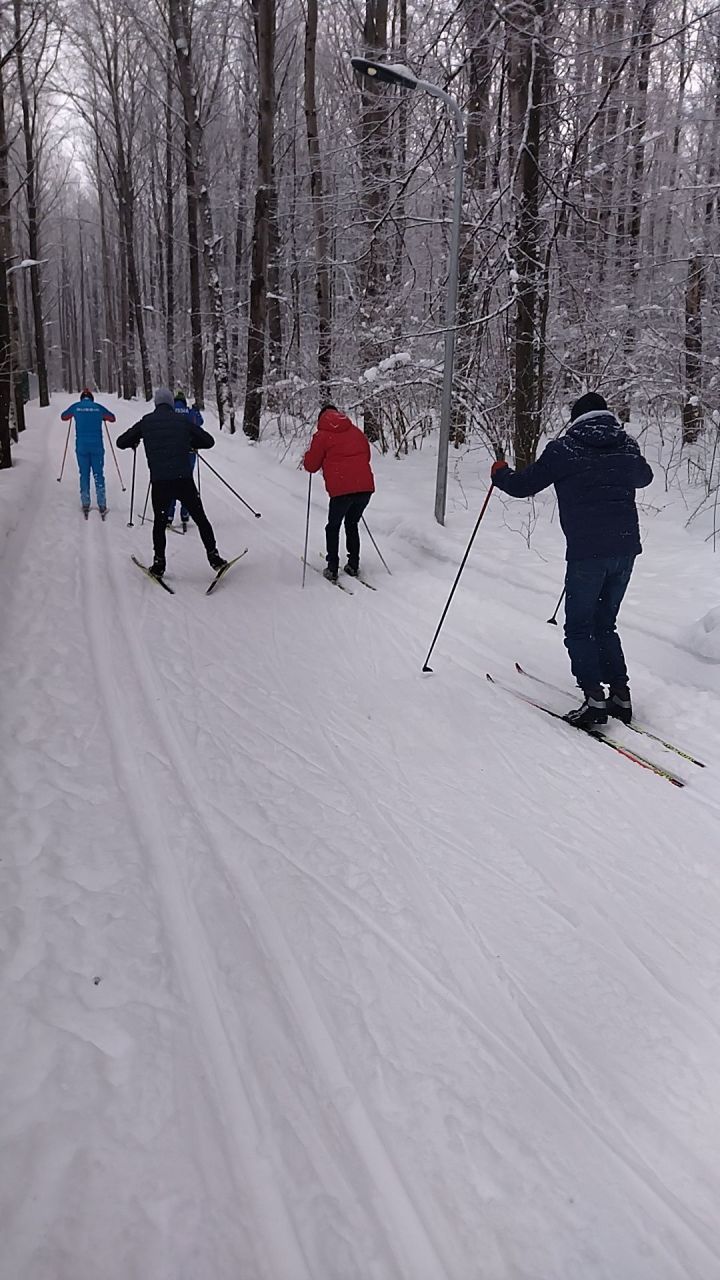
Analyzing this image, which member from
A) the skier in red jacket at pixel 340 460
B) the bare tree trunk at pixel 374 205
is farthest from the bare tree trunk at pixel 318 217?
the skier in red jacket at pixel 340 460

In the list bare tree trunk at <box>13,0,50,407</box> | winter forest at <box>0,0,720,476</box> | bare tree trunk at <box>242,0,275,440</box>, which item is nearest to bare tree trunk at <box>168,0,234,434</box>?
winter forest at <box>0,0,720,476</box>

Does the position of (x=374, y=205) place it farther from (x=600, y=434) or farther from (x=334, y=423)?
(x=600, y=434)

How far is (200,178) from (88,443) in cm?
1450

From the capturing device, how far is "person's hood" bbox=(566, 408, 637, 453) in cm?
441

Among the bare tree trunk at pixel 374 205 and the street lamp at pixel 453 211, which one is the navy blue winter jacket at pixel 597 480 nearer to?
the street lamp at pixel 453 211

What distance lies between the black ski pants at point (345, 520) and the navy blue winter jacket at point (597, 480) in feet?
11.0

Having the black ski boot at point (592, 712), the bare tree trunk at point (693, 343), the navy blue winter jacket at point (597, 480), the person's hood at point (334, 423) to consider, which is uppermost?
the bare tree trunk at point (693, 343)

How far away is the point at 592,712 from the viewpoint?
471 cm

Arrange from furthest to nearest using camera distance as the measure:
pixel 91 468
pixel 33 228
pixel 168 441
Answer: pixel 33 228, pixel 91 468, pixel 168 441

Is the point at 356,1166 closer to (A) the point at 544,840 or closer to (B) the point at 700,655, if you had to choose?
(A) the point at 544,840

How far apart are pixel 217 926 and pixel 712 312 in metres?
14.9

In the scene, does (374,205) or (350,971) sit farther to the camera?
(374,205)

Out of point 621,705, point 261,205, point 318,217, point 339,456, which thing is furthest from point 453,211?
point 261,205

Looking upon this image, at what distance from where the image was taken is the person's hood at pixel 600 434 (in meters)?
4.41
